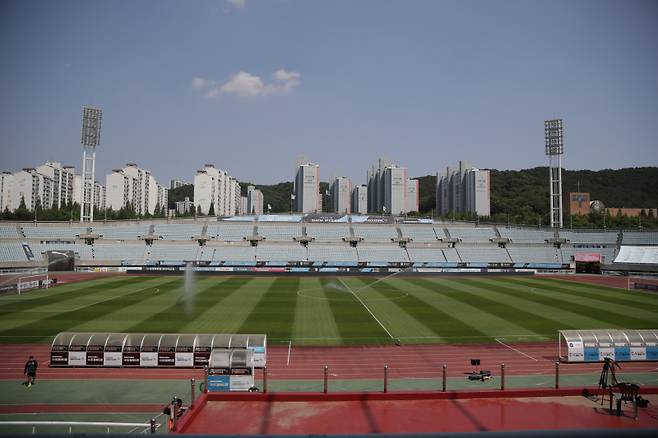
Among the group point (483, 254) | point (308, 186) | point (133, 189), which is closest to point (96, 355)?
point (483, 254)

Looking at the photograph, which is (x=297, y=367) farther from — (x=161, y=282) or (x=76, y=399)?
(x=161, y=282)

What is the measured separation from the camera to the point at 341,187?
500 ft

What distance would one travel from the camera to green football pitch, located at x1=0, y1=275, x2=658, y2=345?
2898 cm

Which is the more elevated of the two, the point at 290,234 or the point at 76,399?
the point at 290,234

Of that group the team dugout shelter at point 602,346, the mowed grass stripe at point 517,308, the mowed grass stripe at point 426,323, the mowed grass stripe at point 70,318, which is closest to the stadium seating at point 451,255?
the mowed grass stripe at point 517,308

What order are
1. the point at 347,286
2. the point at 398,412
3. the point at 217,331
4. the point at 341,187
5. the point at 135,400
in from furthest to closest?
the point at 341,187
the point at 347,286
the point at 217,331
the point at 135,400
the point at 398,412

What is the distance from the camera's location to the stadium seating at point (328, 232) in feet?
276

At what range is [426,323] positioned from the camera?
3195 cm

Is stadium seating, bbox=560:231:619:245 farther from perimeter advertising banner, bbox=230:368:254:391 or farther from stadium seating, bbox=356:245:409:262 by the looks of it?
perimeter advertising banner, bbox=230:368:254:391

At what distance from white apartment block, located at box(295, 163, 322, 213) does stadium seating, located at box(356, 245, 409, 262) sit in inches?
1819

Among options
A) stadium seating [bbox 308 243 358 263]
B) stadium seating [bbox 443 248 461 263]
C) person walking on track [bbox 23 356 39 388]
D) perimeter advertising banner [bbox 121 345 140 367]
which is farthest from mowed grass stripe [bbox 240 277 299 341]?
stadium seating [bbox 443 248 461 263]

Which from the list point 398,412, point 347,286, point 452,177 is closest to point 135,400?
point 398,412

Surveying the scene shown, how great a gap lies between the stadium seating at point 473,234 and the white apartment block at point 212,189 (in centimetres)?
7790

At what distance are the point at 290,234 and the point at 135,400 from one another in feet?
221
